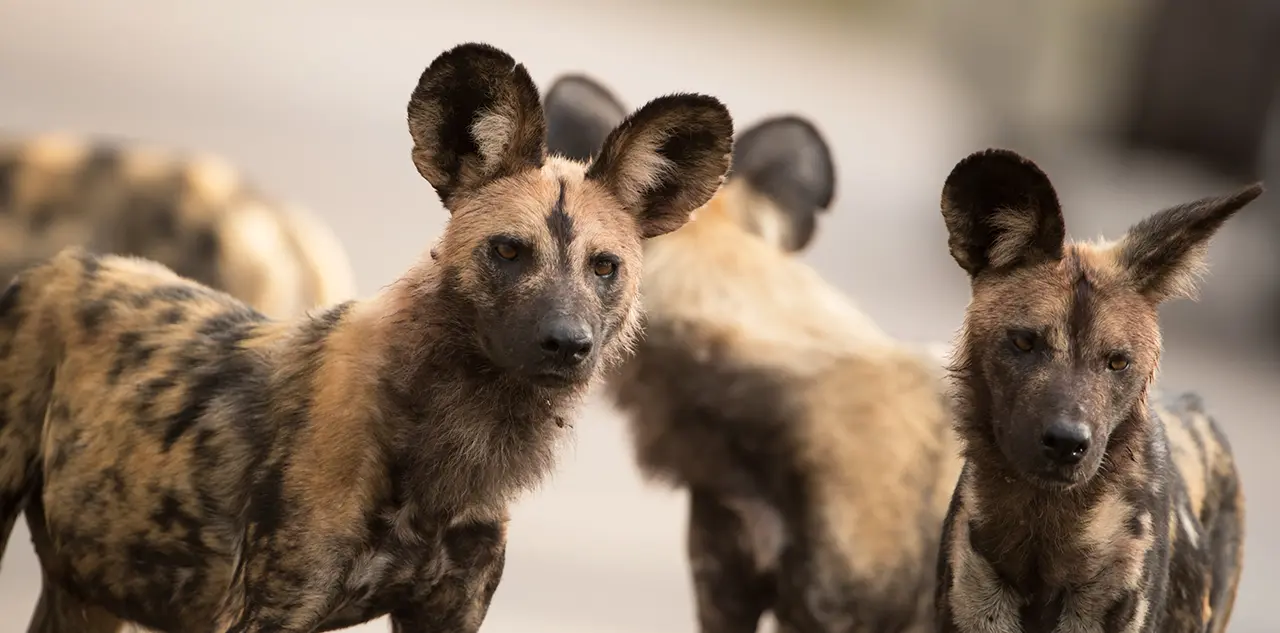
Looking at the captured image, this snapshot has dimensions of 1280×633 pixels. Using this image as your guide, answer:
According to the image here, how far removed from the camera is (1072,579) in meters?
3.38

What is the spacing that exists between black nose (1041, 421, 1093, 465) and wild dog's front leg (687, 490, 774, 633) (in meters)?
1.32

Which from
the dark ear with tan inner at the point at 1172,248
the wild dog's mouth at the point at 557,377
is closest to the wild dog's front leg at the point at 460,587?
the wild dog's mouth at the point at 557,377

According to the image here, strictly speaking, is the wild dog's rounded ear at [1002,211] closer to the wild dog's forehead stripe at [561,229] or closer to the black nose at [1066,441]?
the black nose at [1066,441]

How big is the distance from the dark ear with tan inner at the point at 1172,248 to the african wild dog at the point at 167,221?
8.56 feet

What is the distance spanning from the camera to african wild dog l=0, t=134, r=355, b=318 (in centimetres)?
548

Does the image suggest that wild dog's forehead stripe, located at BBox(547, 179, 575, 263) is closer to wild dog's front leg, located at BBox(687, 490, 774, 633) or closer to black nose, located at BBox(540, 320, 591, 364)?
black nose, located at BBox(540, 320, 591, 364)

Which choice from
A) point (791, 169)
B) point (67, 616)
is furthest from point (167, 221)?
point (67, 616)

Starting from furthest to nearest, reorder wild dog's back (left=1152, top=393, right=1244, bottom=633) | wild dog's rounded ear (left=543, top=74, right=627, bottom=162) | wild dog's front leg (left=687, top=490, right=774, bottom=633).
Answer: wild dog's rounded ear (left=543, top=74, right=627, bottom=162) < wild dog's front leg (left=687, top=490, right=774, bottom=633) < wild dog's back (left=1152, top=393, right=1244, bottom=633)

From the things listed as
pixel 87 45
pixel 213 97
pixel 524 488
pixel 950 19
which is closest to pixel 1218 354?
pixel 950 19

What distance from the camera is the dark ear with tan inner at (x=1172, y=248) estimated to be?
3.33 metres

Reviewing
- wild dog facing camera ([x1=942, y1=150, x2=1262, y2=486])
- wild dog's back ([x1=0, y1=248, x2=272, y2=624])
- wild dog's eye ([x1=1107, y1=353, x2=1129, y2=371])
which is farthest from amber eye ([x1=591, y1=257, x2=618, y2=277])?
wild dog's eye ([x1=1107, y1=353, x2=1129, y2=371])

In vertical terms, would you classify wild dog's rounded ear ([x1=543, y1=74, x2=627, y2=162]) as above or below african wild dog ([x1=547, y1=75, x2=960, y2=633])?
above

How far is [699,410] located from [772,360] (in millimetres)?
213

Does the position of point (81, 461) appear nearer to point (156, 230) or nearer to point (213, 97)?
point (156, 230)
